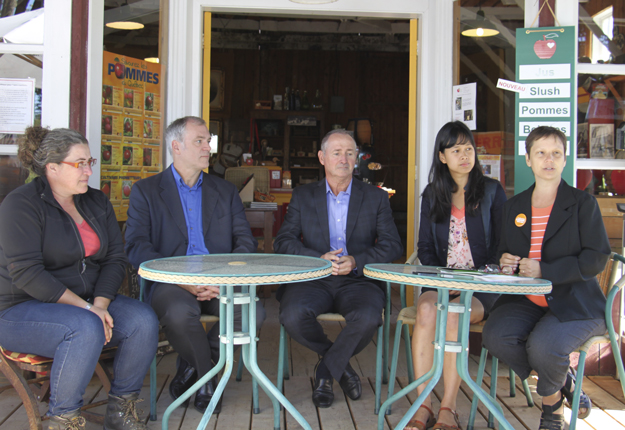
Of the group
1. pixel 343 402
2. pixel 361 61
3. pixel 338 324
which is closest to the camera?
pixel 343 402

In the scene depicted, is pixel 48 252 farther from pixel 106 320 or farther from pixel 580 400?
pixel 580 400

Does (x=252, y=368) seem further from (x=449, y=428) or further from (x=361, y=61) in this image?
(x=361, y=61)

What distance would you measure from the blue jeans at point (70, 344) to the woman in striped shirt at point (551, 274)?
147 centimetres

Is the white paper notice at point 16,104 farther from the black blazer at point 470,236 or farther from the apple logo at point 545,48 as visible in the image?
the apple logo at point 545,48

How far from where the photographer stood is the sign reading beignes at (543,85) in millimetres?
2959

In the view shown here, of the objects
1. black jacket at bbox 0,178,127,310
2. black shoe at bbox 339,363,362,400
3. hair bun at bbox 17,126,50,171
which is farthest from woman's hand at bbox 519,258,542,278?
hair bun at bbox 17,126,50,171

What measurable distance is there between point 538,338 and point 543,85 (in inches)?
61.6

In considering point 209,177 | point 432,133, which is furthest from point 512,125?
point 209,177

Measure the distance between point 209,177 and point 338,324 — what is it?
66.3 inches

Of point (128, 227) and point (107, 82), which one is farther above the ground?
point (107, 82)

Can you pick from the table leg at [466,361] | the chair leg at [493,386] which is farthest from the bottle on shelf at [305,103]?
the table leg at [466,361]

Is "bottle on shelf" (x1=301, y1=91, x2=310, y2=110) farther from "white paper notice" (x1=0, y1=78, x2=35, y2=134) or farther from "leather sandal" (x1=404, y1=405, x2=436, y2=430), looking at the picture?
"leather sandal" (x1=404, y1=405, x2=436, y2=430)

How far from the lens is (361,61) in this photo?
1026 centimetres

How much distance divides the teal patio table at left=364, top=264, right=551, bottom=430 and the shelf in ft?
4.40
